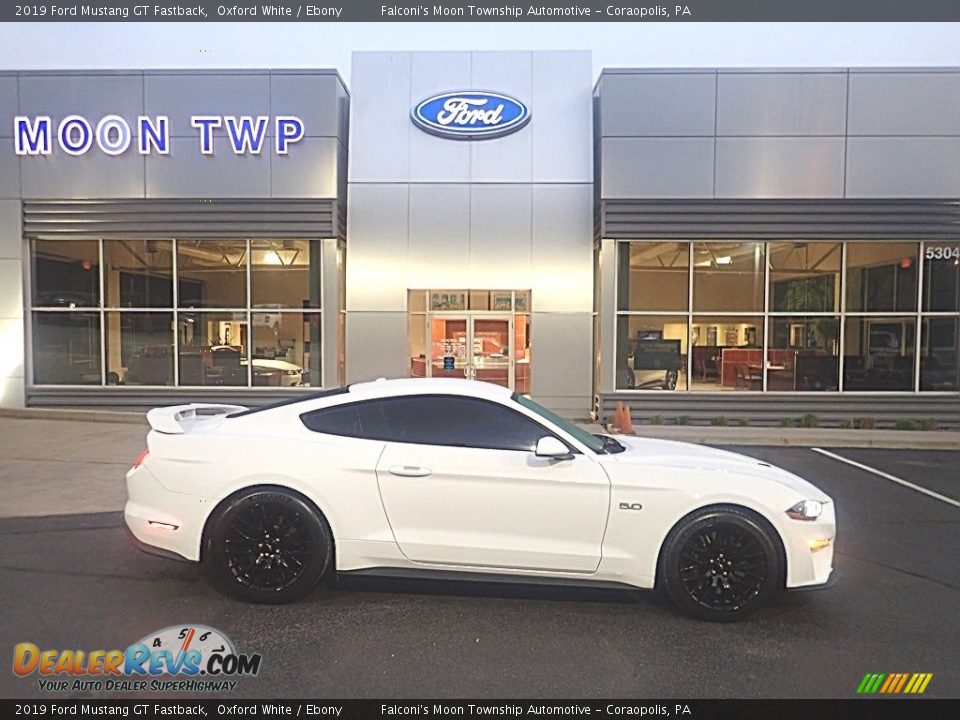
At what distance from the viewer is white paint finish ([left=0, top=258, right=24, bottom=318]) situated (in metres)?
14.8

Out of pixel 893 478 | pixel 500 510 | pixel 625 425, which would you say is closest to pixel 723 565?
pixel 500 510

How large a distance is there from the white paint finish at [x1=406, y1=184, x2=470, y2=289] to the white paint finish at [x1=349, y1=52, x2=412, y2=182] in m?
0.72

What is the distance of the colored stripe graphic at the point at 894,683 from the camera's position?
3682 millimetres

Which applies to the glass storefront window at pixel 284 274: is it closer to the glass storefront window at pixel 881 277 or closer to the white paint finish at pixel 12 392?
the white paint finish at pixel 12 392

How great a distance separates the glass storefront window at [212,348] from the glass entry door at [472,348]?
3961mm

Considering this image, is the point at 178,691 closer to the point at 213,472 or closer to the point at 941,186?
the point at 213,472

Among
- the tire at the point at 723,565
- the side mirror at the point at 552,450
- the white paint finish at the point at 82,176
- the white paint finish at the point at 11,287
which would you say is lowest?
the tire at the point at 723,565

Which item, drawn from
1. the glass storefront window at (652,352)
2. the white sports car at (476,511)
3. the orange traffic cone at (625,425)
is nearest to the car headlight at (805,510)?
the white sports car at (476,511)

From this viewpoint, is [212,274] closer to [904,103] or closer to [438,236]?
[438,236]

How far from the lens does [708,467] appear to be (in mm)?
4617

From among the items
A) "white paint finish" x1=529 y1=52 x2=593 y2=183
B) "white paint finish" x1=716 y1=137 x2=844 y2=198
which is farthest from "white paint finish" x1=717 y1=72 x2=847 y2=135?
"white paint finish" x1=529 y1=52 x2=593 y2=183

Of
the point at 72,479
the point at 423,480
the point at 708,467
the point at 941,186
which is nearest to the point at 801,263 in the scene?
the point at 941,186

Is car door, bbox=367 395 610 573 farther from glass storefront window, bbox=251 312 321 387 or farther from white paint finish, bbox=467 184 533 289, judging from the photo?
glass storefront window, bbox=251 312 321 387

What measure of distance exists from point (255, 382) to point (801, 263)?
451 inches
